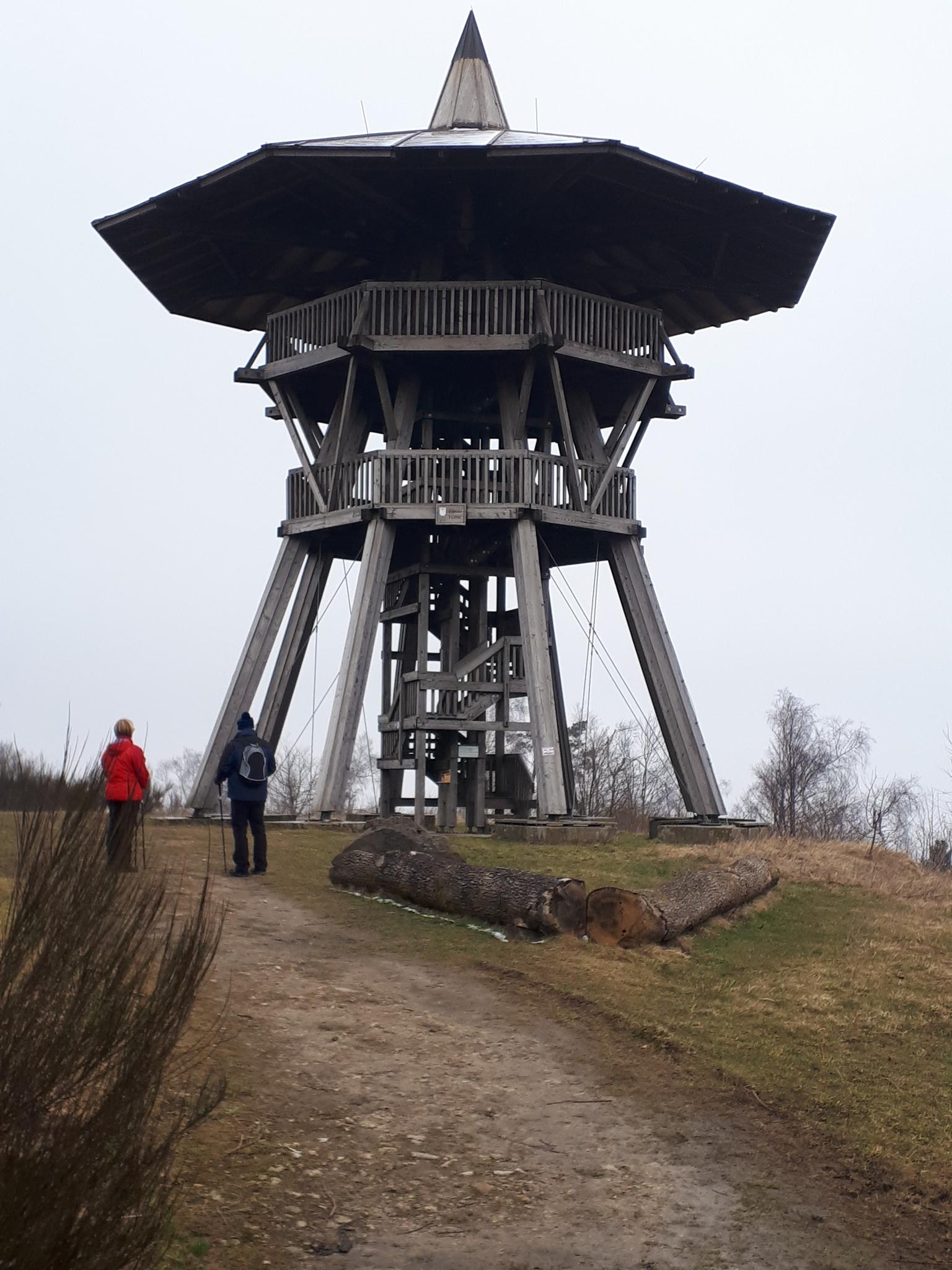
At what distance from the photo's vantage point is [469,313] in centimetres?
2088

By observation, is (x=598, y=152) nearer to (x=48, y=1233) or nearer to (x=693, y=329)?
(x=693, y=329)

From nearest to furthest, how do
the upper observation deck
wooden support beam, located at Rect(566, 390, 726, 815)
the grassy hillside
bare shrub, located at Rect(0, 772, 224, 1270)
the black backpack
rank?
bare shrub, located at Rect(0, 772, 224, 1270)
the grassy hillside
the black backpack
the upper observation deck
wooden support beam, located at Rect(566, 390, 726, 815)

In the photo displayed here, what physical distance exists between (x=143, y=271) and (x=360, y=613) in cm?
680

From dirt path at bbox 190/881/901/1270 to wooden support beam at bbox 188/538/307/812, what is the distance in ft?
40.0

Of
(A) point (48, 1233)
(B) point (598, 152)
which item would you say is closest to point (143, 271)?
(B) point (598, 152)

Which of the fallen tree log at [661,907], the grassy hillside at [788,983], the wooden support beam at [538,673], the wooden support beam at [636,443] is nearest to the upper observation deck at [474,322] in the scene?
the wooden support beam at [636,443]

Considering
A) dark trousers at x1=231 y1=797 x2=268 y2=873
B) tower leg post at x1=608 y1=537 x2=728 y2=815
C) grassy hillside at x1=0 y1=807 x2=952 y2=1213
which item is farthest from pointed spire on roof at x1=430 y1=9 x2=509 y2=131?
dark trousers at x1=231 y1=797 x2=268 y2=873

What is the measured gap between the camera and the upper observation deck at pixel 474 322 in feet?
67.7

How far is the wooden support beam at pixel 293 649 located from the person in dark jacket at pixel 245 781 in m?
7.86

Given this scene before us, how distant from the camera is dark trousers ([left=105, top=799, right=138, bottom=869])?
613 cm

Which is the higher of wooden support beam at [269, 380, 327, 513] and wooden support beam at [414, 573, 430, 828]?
wooden support beam at [269, 380, 327, 513]

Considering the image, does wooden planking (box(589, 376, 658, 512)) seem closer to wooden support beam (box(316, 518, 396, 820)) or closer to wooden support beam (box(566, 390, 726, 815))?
wooden support beam (box(566, 390, 726, 815))

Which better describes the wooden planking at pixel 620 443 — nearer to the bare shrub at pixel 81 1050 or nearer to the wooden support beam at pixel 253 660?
the wooden support beam at pixel 253 660

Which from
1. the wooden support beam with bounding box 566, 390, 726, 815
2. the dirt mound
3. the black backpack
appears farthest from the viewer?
the wooden support beam with bounding box 566, 390, 726, 815
